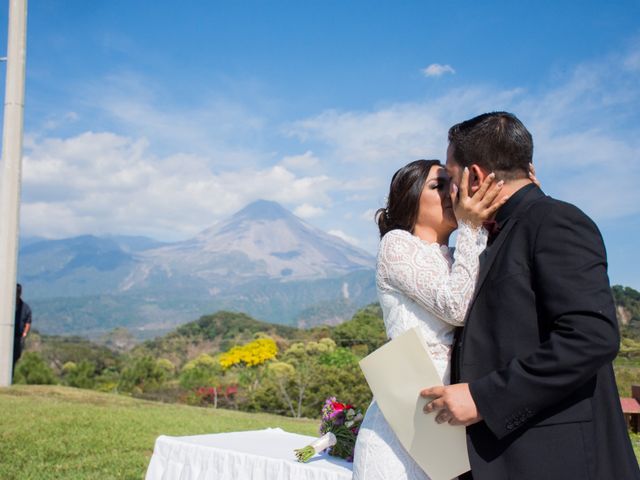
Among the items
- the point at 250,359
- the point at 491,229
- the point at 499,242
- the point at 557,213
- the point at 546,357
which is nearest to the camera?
the point at 546,357

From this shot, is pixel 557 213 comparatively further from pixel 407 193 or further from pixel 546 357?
pixel 407 193

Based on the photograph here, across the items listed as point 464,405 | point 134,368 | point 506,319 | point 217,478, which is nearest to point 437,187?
point 506,319

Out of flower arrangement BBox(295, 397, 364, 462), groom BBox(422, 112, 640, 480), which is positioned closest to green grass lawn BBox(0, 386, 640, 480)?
flower arrangement BBox(295, 397, 364, 462)

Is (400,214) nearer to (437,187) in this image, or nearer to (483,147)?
(437,187)

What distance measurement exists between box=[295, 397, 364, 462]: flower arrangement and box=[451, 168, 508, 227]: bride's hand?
174 centimetres

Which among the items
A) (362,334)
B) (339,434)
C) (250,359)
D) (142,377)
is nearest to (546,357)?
(339,434)

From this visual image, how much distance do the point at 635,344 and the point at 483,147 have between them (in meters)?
14.7

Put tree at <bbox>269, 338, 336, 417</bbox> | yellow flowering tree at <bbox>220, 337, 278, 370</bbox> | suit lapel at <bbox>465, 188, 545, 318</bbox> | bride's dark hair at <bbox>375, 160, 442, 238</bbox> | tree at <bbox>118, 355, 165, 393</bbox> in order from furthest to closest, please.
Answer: tree at <bbox>118, 355, 165, 393</bbox>, yellow flowering tree at <bbox>220, 337, 278, 370</bbox>, tree at <bbox>269, 338, 336, 417</bbox>, bride's dark hair at <bbox>375, 160, 442, 238</bbox>, suit lapel at <bbox>465, 188, 545, 318</bbox>

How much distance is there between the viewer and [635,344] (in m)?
14.7

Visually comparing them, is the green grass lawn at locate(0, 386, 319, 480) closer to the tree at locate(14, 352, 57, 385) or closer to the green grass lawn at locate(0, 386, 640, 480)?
the green grass lawn at locate(0, 386, 640, 480)

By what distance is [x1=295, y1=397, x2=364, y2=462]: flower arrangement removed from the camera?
3.42 m

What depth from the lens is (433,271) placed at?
2189 millimetres

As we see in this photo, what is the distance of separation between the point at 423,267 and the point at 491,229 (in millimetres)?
268

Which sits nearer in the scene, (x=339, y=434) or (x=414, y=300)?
(x=414, y=300)
